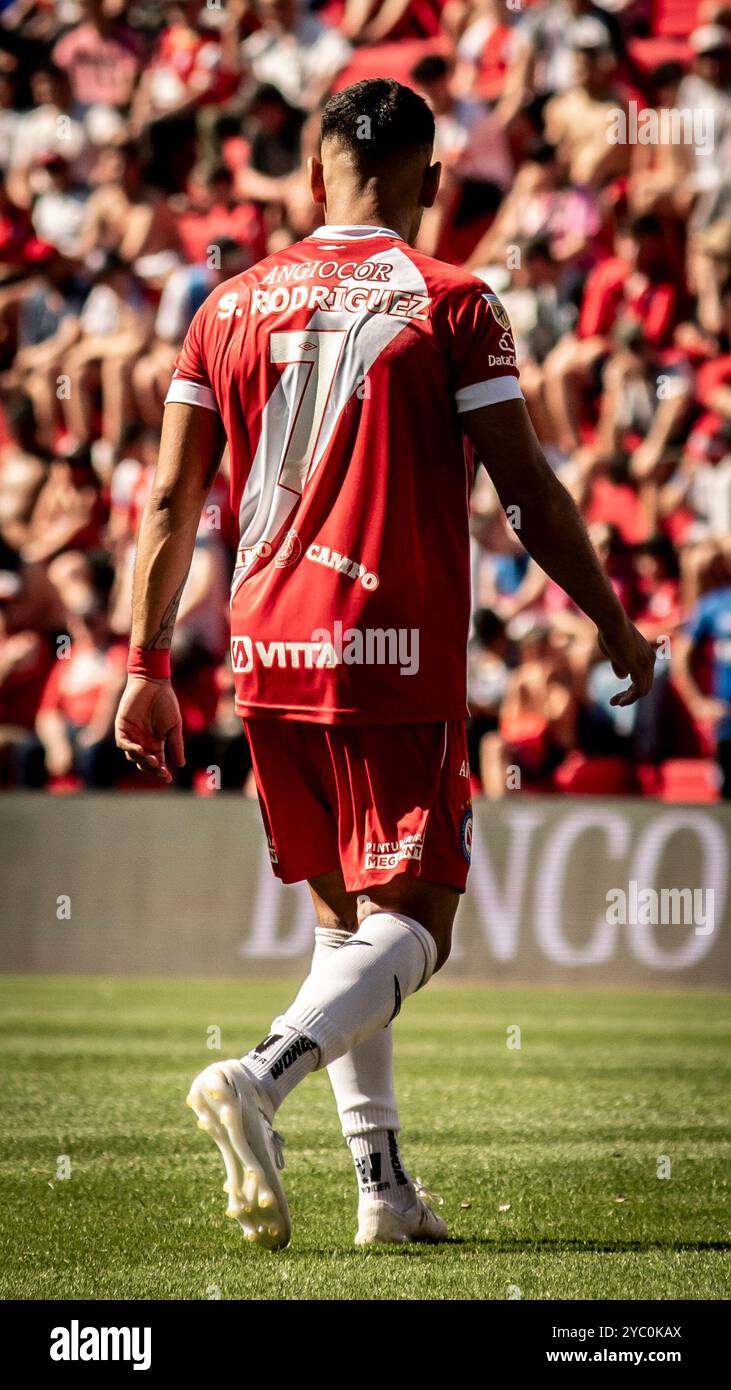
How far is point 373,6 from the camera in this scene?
17.0 metres

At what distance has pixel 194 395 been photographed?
446 cm

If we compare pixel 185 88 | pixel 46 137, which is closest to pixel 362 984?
pixel 185 88

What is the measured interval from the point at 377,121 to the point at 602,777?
7898 mm

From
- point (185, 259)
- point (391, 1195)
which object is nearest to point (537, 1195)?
point (391, 1195)

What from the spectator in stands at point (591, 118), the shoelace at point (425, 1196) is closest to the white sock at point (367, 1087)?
the shoelace at point (425, 1196)

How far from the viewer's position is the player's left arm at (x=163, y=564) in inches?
175

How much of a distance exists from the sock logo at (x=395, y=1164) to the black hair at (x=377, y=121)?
2247mm

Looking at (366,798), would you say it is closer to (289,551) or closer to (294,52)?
(289,551)

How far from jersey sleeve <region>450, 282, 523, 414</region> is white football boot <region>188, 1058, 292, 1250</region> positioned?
1.50 meters

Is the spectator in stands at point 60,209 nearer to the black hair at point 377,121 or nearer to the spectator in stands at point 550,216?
the spectator in stands at point 550,216

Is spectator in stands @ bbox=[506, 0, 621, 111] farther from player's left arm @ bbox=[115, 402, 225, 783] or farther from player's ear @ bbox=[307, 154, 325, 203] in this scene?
player's left arm @ bbox=[115, 402, 225, 783]

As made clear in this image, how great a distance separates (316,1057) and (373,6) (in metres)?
14.7

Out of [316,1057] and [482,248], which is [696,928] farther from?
[316,1057]

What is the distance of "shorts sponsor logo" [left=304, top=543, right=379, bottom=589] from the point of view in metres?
4.16
